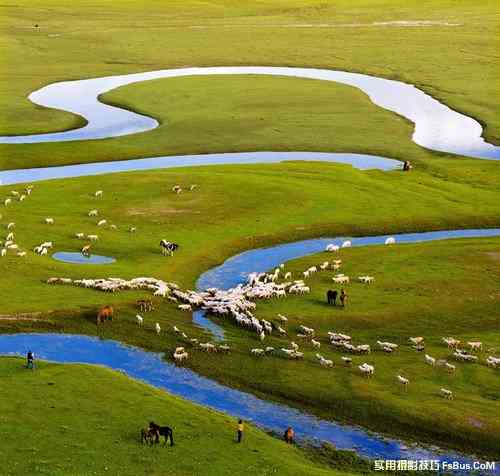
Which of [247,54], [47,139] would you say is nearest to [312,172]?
[47,139]

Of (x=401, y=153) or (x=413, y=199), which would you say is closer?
(x=413, y=199)

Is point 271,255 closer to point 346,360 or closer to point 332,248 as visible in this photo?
point 332,248

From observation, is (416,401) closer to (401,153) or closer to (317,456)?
(317,456)

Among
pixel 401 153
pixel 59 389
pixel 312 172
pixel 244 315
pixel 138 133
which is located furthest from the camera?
pixel 138 133

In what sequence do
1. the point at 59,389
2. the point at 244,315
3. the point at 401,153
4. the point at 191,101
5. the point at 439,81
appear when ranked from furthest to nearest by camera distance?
the point at 439,81 < the point at 191,101 < the point at 401,153 < the point at 244,315 < the point at 59,389

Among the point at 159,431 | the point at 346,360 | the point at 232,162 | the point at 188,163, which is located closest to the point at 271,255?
the point at 346,360

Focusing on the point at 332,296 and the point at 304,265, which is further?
the point at 304,265
